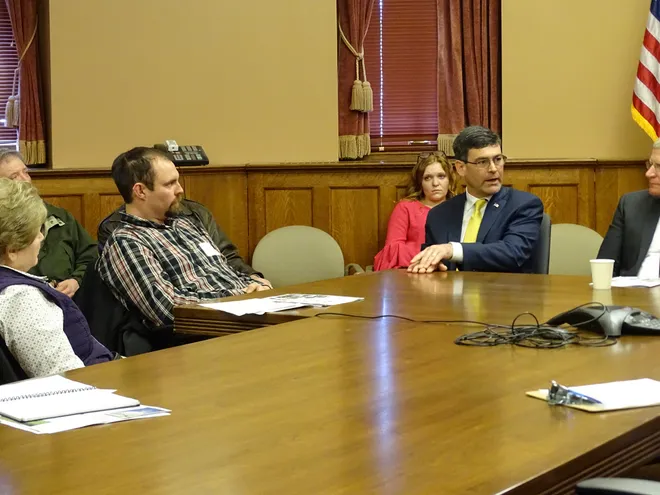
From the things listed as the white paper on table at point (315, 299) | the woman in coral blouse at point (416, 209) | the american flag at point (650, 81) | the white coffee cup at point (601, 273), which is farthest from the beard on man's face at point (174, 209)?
the american flag at point (650, 81)

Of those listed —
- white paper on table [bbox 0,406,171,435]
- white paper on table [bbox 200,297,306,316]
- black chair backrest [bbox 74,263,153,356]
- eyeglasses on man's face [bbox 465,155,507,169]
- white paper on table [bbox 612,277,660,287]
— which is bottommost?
black chair backrest [bbox 74,263,153,356]

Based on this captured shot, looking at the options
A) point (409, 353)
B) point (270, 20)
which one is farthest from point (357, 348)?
point (270, 20)

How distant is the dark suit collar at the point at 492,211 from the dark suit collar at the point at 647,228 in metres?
0.64

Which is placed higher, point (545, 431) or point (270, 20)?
point (270, 20)

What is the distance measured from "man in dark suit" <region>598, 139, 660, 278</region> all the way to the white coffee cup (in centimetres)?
99

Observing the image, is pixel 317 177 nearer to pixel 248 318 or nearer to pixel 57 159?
pixel 57 159

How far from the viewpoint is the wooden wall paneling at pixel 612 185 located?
20.5 feet

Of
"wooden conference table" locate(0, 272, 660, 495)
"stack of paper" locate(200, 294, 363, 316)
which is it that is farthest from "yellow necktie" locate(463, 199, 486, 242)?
"wooden conference table" locate(0, 272, 660, 495)

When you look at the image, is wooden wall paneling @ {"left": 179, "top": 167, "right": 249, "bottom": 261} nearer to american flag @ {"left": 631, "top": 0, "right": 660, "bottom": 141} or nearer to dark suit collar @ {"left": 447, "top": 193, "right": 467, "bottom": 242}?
dark suit collar @ {"left": 447, "top": 193, "right": 467, "bottom": 242}

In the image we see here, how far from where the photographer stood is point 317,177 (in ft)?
20.5

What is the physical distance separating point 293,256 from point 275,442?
13.2ft

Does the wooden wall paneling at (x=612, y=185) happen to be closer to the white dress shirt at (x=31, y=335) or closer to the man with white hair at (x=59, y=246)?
the man with white hair at (x=59, y=246)

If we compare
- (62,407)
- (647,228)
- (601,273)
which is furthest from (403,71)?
(62,407)

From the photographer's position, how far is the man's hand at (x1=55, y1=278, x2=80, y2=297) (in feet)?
15.5
